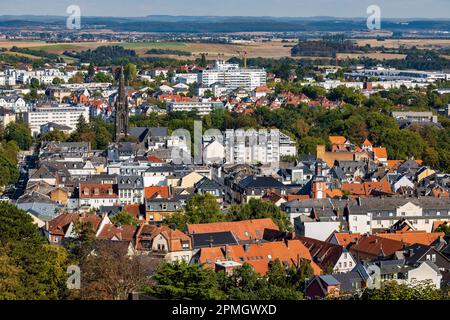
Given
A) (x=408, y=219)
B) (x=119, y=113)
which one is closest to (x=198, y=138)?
(x=119, y=113)

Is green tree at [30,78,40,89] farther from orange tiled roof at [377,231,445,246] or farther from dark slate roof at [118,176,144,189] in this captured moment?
orange tiled roof at [377,231,445,246]

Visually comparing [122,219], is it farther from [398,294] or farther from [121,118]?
[121,118]

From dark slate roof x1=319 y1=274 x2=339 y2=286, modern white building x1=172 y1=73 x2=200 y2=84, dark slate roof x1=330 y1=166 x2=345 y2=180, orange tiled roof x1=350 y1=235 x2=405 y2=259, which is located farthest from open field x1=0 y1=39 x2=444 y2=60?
dark slate roof x1=319 y1=274 x2=339 y2=286

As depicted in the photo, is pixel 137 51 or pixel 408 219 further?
pixel 137 51

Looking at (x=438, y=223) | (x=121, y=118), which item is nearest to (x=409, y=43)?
(x=121, y=118)

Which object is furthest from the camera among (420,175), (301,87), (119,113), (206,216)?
(301,87)
